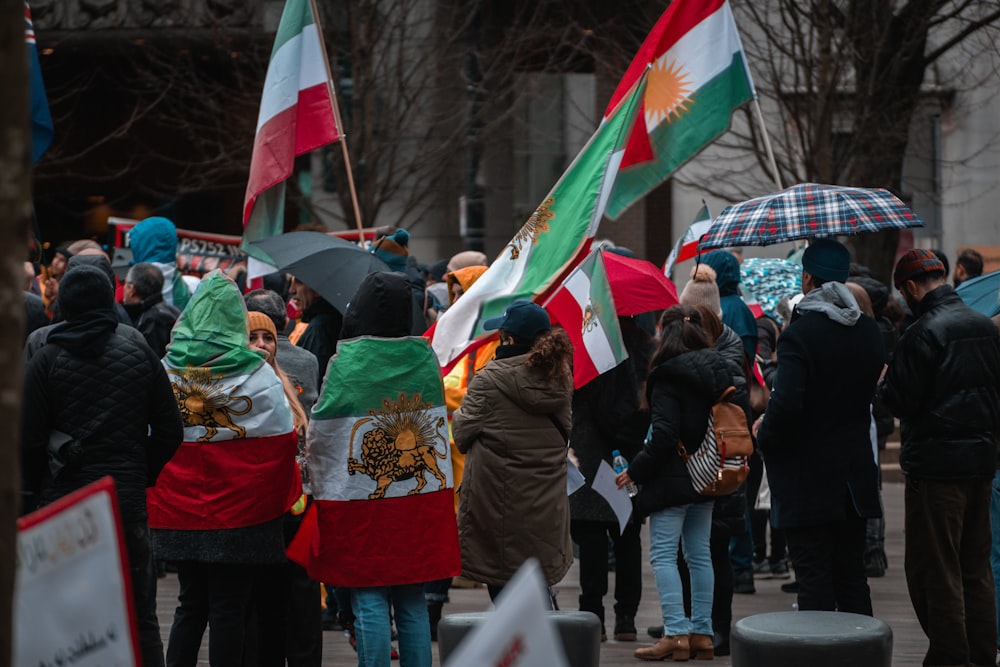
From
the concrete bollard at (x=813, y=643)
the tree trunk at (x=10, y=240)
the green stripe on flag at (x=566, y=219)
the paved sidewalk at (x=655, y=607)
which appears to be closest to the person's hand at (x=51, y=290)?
the paved sidewalk at (x=655, y=607)

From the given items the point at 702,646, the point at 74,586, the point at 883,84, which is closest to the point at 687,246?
the point at 702,646

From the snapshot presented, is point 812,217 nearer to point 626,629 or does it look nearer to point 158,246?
point 626,629

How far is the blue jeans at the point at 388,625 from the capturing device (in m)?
6.70

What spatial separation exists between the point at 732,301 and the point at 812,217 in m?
2.43

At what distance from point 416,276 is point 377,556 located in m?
4.34

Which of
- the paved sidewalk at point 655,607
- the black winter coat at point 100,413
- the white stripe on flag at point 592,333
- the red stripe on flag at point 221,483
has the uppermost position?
the white stripe on flag at point 592,333

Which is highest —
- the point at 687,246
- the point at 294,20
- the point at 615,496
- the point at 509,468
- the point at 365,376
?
the point at 294,20

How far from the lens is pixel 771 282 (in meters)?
11.9

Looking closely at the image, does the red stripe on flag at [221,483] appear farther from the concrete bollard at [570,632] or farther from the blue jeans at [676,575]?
the blue jeans at [676,575]

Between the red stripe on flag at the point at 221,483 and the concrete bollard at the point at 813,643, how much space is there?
206cm

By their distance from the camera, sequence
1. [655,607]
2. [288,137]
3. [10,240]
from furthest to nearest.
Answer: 1. [655,607]
2. [288,137]
3. [10,240]

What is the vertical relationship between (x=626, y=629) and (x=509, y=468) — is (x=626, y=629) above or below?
below

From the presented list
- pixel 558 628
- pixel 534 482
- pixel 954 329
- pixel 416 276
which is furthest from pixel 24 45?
pixel 416 276

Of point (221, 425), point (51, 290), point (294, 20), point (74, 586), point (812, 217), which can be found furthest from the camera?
point (51, 290)
